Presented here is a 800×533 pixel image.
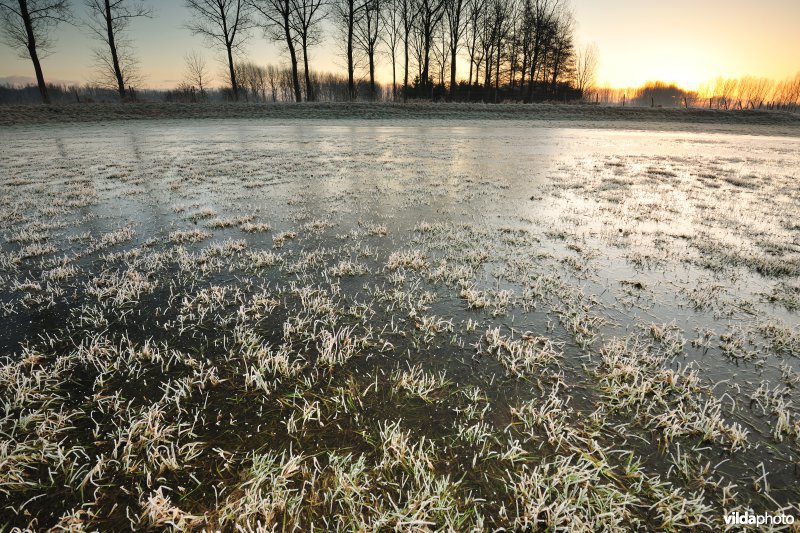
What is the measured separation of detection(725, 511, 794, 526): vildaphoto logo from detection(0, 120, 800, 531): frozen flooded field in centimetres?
5

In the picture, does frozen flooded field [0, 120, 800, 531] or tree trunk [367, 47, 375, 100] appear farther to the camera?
tree trunk [367, 47, 375, 100]

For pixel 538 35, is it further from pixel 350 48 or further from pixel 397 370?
pixel 397 370

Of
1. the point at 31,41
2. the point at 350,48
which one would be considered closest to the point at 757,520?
the point at 350,48

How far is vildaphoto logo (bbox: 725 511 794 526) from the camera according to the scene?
1.96 metres

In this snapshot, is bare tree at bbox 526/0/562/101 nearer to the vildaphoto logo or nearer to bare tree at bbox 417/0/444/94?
bare tree at bbox 417/0/444/94

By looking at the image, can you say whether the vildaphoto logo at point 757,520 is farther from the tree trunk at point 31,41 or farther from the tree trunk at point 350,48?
the tree trunk at point 31,41

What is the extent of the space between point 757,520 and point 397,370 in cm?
239

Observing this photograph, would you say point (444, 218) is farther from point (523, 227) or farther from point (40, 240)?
point (40, 240)

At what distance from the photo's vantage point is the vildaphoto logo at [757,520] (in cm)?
196

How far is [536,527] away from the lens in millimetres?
1925

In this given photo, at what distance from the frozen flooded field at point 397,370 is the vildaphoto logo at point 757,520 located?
0.05 m

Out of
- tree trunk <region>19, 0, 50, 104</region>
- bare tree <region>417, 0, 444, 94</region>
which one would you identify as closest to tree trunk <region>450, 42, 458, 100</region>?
bare tree <region>417, 0, 444, 94</region>

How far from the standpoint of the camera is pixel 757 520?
1.98 m

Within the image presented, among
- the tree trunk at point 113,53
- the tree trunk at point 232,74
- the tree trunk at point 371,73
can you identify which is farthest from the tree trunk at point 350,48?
the tree trunk at point 113,53
